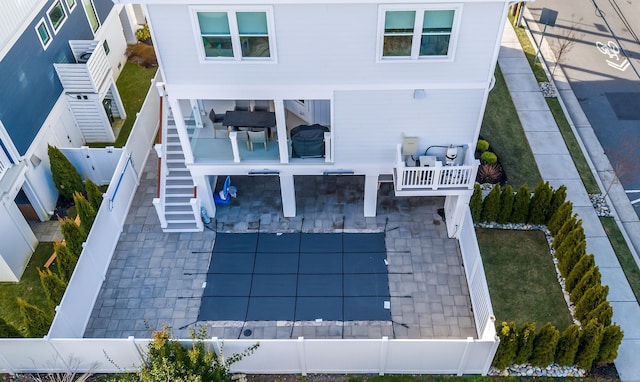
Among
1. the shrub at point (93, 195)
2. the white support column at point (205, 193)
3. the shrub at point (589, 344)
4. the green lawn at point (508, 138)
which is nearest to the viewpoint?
the shrub at point (589, 344)

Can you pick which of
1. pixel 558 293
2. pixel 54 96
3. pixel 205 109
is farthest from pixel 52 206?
pixel 558 293

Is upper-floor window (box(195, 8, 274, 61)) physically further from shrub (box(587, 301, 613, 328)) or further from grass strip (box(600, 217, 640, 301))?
grass strip (box(600, 217, 640, 301))

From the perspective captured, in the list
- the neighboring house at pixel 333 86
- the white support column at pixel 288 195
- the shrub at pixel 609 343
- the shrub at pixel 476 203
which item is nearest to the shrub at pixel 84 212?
the neighboring house at pixel 333 86

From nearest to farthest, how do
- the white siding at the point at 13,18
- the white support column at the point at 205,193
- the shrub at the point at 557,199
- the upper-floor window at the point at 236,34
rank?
the upper-floor window at the point at 236,34
the white siding at the point at 13,18
the shrub at the point at 557,199
the white support column at the point at 205,193

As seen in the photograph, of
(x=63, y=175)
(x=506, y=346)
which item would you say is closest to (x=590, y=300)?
(x=506, y=346)

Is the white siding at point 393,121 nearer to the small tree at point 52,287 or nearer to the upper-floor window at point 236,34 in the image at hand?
the upper-floor window at point 236,34

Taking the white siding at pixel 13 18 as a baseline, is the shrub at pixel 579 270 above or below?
below

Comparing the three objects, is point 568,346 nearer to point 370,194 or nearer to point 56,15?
point 370,194

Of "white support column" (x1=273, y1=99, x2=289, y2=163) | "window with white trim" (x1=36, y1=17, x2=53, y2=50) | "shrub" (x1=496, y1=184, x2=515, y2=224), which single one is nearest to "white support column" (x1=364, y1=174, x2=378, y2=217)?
"white support column" (x1=273, y1=99, x2=289, y2=163)

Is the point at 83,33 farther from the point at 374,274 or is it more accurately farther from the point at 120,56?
the point at 374,274
